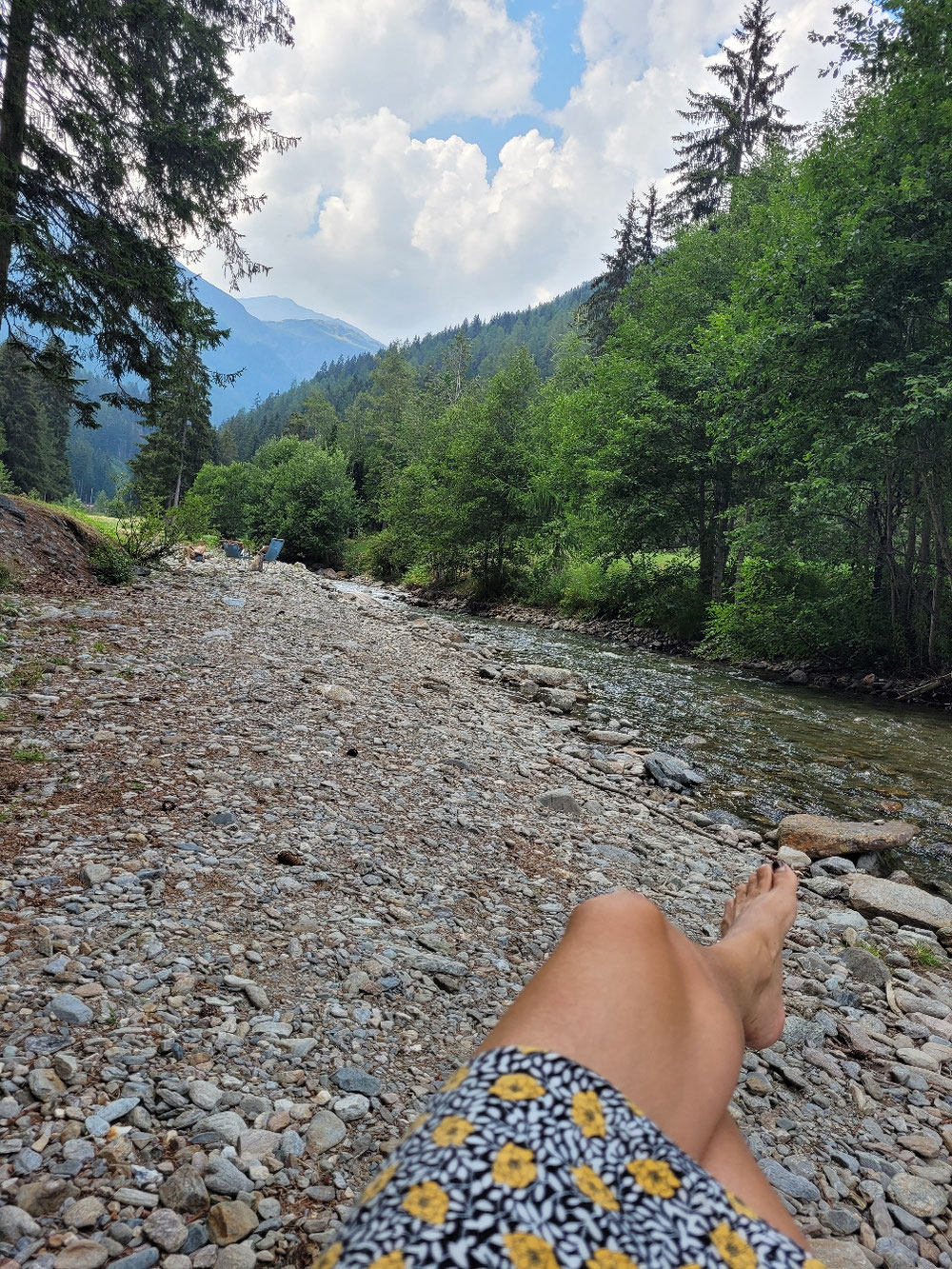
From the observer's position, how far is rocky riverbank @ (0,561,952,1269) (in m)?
1.46

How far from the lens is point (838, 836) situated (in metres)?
4.76

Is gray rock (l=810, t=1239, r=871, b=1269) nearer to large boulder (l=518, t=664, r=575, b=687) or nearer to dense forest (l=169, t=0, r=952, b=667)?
large boulder (l=518, t=664, r=575, b=687)

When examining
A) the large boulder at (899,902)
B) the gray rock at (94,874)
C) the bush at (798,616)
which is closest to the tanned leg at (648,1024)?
the gray rock at (94,874)

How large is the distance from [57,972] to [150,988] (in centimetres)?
28

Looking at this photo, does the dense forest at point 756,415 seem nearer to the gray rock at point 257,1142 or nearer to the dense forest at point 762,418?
the dense forest at point 762,418

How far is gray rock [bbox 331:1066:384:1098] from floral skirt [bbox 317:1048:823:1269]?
1057 millimetres

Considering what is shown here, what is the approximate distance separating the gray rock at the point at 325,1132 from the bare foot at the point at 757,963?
108 cm

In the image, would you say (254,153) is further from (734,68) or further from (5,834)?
(734,68)

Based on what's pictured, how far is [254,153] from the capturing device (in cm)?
945

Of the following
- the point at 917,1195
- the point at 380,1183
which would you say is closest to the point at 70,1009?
the point at 380,1183

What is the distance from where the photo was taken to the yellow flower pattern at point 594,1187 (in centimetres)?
83

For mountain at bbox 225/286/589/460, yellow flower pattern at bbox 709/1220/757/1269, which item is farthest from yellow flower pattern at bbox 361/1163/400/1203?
mountain at bbox 225/286/589/460

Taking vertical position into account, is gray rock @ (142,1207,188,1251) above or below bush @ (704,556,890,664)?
below

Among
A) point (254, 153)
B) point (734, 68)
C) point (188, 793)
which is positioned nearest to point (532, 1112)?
point (188, 793)
